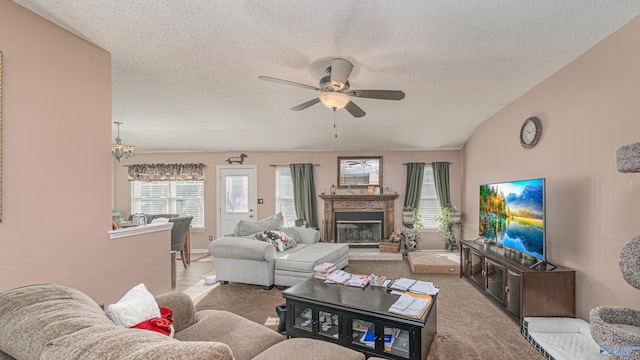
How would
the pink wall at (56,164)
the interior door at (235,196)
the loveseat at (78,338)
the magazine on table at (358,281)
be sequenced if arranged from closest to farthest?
the loveseat at (78,338)
the pink wall at (56,164)
the magazine on table at (358,281)
the interior door at (235,196)

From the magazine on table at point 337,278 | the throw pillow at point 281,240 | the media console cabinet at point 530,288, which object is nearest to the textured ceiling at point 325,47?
the throw pillow at point 281,240

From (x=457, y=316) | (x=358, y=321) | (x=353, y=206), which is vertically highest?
(x=353, y=206)

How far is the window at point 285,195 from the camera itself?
6.64 metres

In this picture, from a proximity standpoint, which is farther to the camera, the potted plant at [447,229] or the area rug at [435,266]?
the potted plant at [447,229]

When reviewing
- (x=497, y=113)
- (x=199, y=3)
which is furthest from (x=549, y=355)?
(x=199, y=3)

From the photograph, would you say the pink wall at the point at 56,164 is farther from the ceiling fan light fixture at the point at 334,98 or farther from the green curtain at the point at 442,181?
the green curtain at the point at 442,181

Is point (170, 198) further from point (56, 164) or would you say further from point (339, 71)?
point (339, 71)

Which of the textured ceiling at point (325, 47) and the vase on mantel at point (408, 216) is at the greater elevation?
the textured ceiling at point (325, 47)

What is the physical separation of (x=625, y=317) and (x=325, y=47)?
2826 millimetres

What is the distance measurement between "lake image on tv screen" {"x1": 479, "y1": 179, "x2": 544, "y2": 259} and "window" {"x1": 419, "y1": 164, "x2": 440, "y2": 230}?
221 cm

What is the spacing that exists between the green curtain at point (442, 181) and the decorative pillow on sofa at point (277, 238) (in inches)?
137

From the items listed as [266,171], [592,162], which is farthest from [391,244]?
[592,162]

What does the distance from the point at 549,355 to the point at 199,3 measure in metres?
3.69

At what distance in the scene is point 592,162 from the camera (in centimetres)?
261
